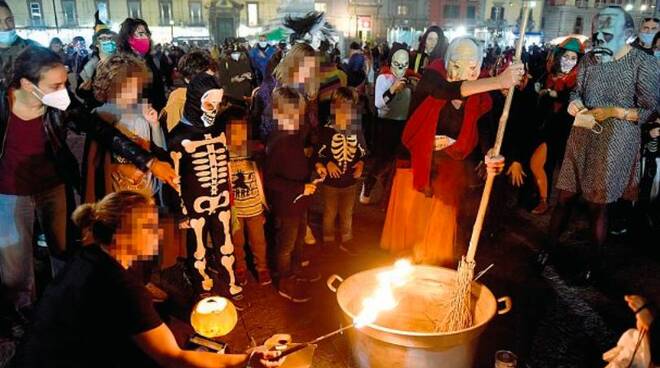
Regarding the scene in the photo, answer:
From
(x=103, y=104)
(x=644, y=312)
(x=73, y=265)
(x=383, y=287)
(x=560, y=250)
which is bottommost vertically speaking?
(x=560, y=250)

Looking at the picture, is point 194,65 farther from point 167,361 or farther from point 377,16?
point 377,16

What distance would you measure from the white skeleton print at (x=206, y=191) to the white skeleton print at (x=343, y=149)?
3.60 feet

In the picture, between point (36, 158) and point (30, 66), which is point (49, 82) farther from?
point (36, 158)

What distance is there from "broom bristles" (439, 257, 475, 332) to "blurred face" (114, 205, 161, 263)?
1.85m

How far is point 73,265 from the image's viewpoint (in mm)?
2207

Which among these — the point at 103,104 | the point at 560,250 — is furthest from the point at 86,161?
the point at 560,250

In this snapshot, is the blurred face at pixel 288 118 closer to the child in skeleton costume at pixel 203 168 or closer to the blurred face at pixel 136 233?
the child in skeleton costume at pixel 203 168

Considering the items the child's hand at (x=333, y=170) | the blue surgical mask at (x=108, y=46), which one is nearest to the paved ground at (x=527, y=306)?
the child's hand at (x=333, y=170)

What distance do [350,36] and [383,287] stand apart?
48.3 m

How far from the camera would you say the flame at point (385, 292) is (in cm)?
288

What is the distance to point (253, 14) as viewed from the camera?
187 ft

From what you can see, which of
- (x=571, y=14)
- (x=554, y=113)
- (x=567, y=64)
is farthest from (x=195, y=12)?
(x=554, y=113)

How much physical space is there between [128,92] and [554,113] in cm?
489

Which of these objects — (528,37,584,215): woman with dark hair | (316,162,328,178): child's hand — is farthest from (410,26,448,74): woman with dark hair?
(316,162,328,178): child's hand
